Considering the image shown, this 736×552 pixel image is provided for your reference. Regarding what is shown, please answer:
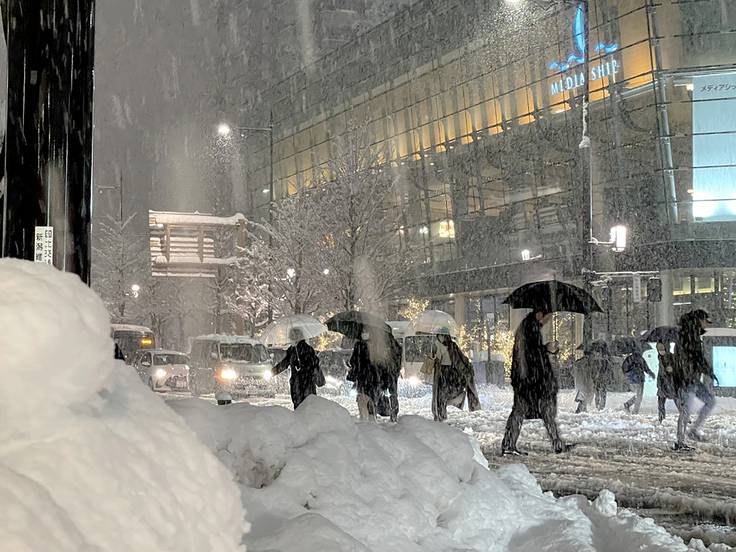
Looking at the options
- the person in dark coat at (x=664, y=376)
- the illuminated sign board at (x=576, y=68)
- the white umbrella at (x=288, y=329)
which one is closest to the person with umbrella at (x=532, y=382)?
the person in dark coat at (x=664, y=376)

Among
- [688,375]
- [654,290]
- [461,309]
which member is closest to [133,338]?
[461,309]

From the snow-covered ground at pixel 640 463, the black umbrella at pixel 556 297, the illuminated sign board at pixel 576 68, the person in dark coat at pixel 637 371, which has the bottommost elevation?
the snow-covered ground at pixel 640 463

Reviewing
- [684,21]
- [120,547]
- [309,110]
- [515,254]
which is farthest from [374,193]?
[120,547]

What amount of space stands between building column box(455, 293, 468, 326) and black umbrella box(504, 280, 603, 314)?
29.9 metres

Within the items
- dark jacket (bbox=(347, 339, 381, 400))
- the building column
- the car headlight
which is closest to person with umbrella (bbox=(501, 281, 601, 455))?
dark jacket (bbox=(347, 339, 381, 400))

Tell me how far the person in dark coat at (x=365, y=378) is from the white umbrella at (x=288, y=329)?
4166mm

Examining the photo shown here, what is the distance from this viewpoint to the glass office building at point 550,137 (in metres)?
32.9

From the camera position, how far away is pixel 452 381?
48.0ft

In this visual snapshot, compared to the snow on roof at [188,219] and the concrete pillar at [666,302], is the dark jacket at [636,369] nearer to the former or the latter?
the concrete pillar at [666,302]

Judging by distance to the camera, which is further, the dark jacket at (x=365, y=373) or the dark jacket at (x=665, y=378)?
the dark jacket at (x=365, y=373)

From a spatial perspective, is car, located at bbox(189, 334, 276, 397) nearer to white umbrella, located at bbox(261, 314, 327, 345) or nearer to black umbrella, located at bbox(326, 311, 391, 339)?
white umbrella, located at bbox(261, 314, 327, 345)

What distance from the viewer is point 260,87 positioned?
260ft

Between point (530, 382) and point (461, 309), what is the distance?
33368 mm

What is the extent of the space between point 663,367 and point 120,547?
45.6ft
